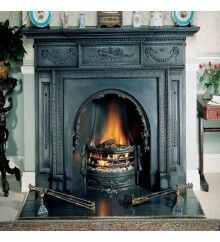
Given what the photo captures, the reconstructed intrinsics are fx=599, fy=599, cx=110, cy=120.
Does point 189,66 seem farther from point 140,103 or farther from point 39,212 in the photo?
point 39,212

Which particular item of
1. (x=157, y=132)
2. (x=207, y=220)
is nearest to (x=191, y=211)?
(x=207, y=220)

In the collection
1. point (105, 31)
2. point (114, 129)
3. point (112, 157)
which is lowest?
point (112, 157)

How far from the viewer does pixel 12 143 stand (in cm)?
599

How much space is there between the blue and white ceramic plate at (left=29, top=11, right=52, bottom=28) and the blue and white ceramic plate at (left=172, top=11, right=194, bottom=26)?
1.10 meters

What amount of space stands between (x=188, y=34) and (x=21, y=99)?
1766 millimetres

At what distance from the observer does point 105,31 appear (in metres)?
5.07

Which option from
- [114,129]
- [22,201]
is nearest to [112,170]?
[114,129]

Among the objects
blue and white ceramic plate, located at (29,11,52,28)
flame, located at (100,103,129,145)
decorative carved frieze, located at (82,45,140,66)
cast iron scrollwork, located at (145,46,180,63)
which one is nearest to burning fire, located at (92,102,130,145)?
flame, located at (100,103,129,145)

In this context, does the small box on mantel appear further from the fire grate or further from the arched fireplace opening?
the fire grate

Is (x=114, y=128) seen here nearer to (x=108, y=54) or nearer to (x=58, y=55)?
(x=108, y=54)

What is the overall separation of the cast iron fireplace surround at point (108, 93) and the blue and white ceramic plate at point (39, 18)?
0.10 meters

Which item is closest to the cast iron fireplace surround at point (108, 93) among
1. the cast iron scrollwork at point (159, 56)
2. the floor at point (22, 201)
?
the cast iron scrollwork at point (159, 56)

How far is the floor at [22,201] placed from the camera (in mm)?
4762

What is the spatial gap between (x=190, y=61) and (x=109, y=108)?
0.85 metres
